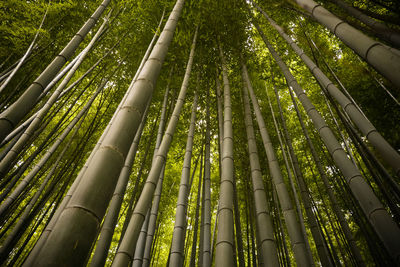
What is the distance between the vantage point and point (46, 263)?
2.01ft

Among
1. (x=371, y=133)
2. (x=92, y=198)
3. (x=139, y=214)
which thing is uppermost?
(x=371, y=133)

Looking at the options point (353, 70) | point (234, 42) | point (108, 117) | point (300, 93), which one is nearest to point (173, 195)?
point (108, 117)

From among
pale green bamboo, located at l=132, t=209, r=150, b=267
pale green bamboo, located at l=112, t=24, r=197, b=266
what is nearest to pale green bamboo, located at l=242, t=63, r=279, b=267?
pale green bamboo, located at l=112, t=24, r=197, b=266

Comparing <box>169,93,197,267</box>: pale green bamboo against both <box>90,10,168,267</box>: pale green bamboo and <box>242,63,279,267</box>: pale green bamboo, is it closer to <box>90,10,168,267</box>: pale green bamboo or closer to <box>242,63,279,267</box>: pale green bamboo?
<box>90,10,168,267</box>: pale green bamboo

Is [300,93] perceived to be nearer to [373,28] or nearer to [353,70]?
[373,28]

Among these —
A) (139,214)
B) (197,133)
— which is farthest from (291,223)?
(197,133)

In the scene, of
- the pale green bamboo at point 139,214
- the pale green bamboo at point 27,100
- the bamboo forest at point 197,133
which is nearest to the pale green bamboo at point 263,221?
the bamboo forest at point 197,133

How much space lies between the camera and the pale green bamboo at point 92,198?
2.15 ft

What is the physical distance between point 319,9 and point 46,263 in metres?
2.14

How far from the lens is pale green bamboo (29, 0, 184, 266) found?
2.15 feet

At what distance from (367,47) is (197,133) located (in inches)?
158

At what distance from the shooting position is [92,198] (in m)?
0.77

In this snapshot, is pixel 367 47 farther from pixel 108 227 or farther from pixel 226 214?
pixel 108 227

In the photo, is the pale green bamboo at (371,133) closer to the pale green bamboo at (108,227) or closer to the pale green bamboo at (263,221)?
the pale green bamboo at (263,221)
